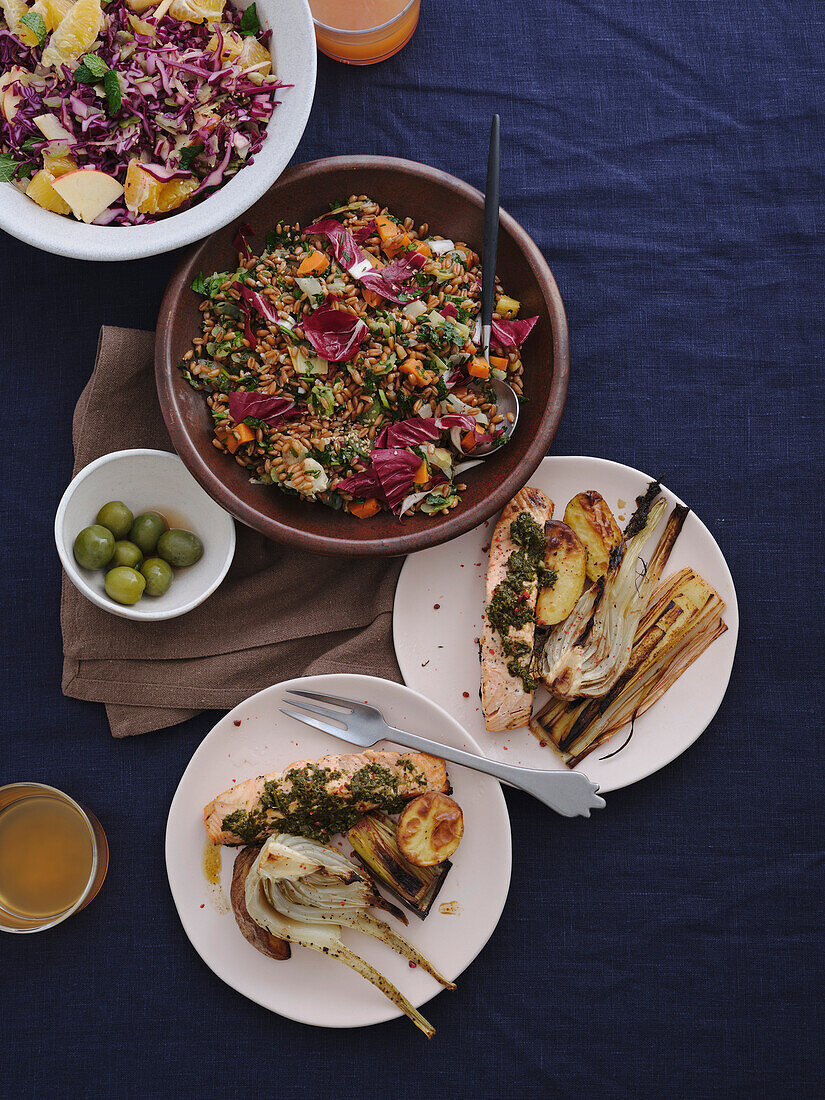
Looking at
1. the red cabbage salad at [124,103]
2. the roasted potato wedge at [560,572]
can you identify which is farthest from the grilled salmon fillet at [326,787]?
the red cabbage salad at [124,103]

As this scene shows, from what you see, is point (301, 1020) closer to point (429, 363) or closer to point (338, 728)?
point (338, 728)

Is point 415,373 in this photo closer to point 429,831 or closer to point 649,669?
point 649,669

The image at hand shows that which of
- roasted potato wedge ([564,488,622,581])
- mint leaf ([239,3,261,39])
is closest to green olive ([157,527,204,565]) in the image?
roasted potato wedge ([564,488,622,581])

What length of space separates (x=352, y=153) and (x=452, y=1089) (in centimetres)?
257

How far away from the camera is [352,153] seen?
2.32m

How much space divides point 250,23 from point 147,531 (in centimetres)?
123

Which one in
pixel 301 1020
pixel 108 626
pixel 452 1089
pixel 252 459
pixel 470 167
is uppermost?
pixel 470 167

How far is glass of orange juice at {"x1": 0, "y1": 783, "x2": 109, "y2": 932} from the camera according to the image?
212 centimetres

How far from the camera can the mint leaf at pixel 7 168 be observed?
184 centimetres

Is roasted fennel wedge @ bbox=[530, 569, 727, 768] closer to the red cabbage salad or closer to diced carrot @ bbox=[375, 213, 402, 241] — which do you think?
diced carrot @ bbox=[375, 213, 402, 241]

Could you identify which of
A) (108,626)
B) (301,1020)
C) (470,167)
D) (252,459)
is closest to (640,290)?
(470,167)

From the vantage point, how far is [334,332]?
79.4 inches

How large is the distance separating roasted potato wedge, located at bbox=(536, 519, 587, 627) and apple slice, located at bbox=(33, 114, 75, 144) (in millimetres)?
1453

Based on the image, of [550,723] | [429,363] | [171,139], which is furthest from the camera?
[550,723]
